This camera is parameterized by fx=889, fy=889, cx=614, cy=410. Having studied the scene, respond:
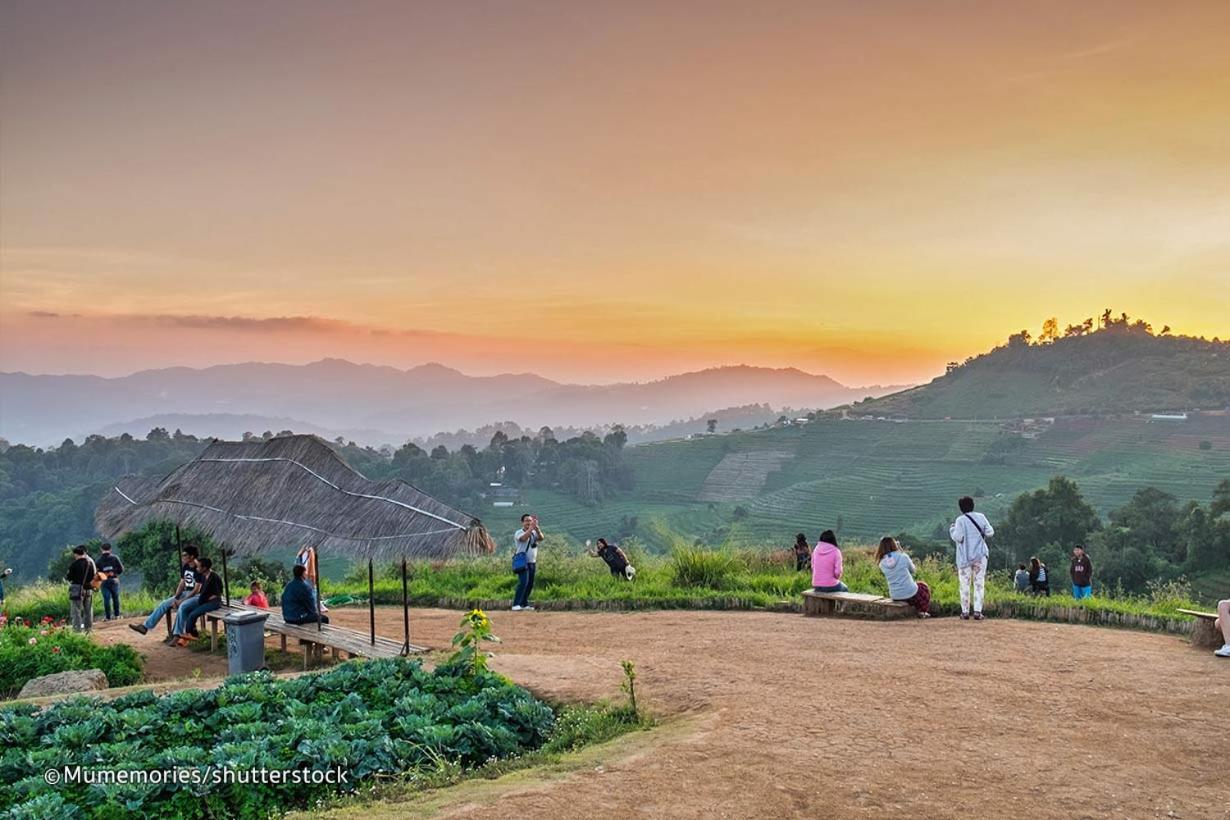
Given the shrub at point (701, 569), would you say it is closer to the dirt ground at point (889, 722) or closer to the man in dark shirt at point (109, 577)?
the dirt ground at point (889, 722)

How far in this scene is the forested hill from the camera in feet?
335

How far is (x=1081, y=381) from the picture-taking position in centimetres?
11475

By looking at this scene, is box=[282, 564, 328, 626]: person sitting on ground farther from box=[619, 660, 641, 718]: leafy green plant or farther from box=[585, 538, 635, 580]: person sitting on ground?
box=[585, 538, 635, 580]: person sitting on ground

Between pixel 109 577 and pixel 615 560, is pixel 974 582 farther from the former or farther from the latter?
pixel 109 577

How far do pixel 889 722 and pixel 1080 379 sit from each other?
123 m

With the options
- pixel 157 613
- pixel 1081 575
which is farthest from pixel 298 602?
pixel 1081 575

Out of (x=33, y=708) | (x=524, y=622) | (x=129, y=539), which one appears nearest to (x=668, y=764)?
(x=33, y=708)

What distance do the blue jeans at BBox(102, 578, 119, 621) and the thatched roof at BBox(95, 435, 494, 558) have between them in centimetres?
130

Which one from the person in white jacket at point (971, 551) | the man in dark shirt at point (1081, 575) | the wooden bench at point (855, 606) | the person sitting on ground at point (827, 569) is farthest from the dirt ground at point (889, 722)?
the man in dark shirt at point (1081, 575)

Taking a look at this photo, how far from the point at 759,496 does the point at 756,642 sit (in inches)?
3169

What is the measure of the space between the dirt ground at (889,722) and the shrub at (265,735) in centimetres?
98

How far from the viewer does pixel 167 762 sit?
22.5 ft

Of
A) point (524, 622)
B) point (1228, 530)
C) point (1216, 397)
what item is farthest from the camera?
point (1216, 397)

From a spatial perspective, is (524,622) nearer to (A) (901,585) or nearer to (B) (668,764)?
(A) (901,585)
